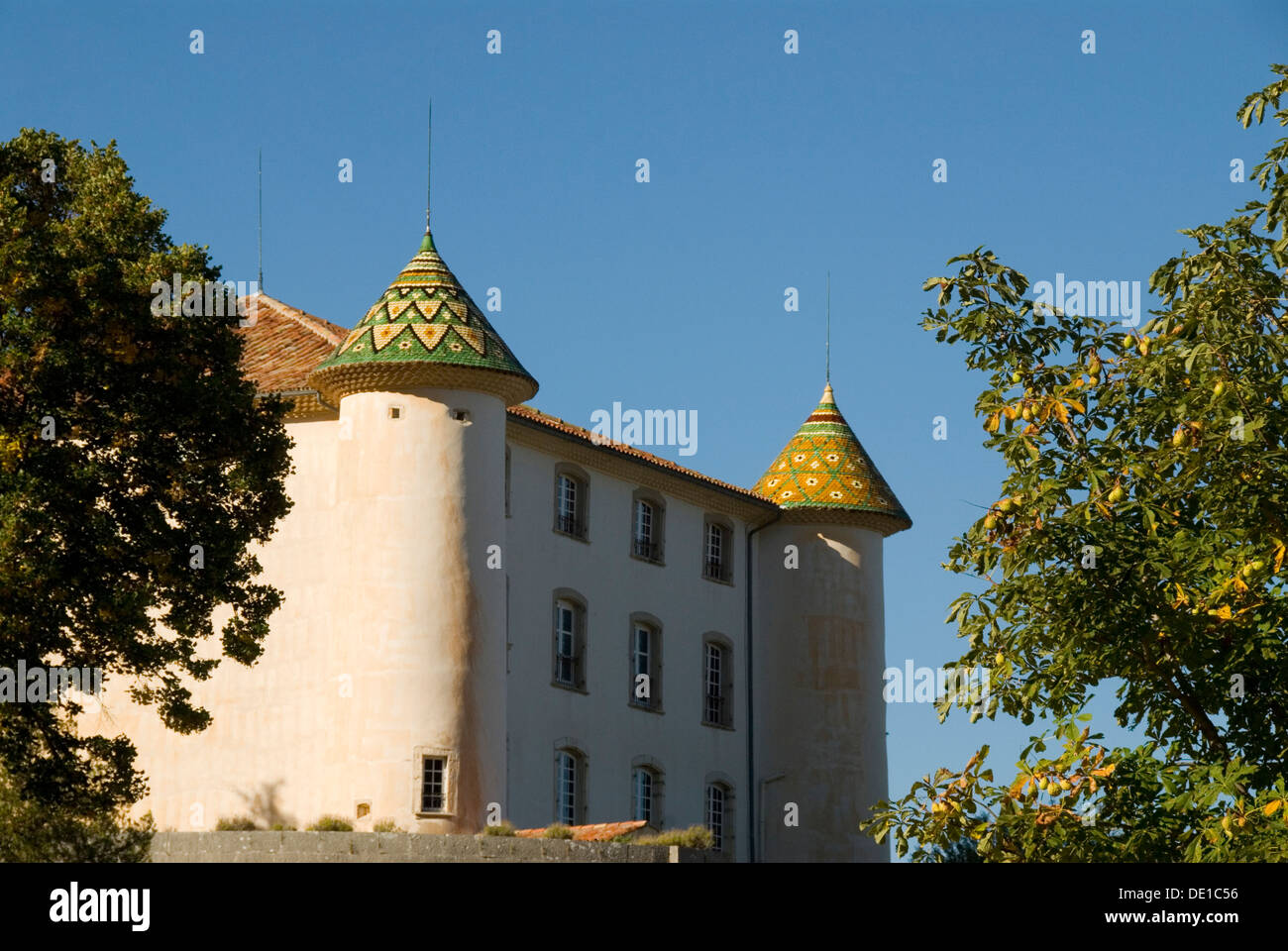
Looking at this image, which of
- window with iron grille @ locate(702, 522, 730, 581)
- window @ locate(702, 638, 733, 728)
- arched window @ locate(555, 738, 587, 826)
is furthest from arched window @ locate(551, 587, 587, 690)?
window with iron grille @ locate(702, 522, 730, 581)

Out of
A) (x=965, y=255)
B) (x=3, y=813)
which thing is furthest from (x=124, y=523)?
(x=965, y=255)

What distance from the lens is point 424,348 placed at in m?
39.2

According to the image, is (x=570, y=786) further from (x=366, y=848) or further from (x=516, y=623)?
(x=366, y=848)

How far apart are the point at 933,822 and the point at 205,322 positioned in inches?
586

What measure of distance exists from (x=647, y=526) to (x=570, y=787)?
22.7 feet

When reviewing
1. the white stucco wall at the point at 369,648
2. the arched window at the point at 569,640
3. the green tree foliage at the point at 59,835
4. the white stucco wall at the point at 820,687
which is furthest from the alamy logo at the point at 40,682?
the white stucco wall at the point at 820,687

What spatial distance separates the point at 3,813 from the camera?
31.3 m

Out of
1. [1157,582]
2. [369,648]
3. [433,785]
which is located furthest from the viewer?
[369,648]

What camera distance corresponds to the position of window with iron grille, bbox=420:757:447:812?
3728 centimetres

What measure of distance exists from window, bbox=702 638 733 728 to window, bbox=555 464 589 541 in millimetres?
5294

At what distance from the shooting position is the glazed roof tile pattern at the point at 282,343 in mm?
42312
